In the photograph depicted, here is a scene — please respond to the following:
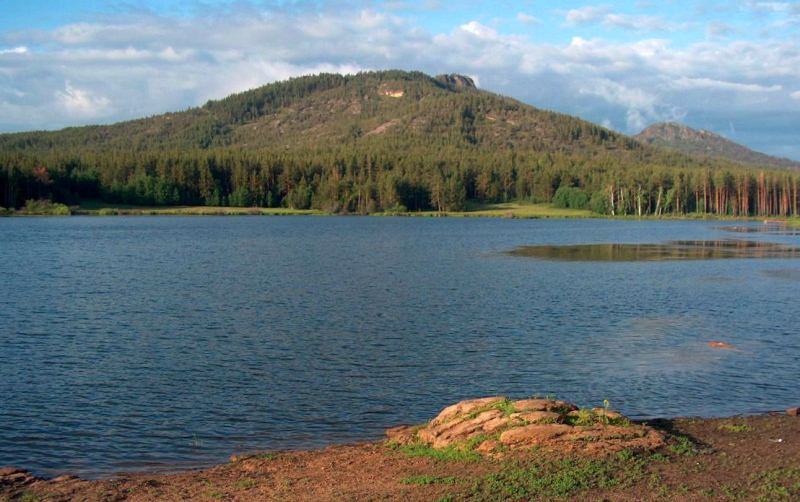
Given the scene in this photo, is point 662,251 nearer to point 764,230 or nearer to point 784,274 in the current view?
point 784,274

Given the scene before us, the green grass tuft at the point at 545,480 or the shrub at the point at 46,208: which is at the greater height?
the shrub at the point at 46,208

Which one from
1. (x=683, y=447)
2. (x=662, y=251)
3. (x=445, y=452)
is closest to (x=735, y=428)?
(x=683, y=447)

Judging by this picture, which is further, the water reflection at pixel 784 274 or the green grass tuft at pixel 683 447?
the water reflection at pixel 784 274

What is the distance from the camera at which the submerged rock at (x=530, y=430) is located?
52.4 ft

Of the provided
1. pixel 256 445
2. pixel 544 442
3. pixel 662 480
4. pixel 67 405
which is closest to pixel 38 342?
pixel 67 405

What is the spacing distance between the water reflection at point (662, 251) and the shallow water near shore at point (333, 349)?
44.3ft

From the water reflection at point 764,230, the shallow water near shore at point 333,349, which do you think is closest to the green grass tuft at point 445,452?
→ the shallow water near shore at point 333,349

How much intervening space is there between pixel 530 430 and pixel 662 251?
2854 inches

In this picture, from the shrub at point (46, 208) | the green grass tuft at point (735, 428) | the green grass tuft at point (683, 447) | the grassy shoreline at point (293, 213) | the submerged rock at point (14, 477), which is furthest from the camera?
the grassy shoreline at point (293, 213)

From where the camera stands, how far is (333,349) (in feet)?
98.3

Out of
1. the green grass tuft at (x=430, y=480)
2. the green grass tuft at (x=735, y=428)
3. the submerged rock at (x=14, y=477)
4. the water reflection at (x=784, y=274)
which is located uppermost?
the green grass tuft at (x=430, y=480)

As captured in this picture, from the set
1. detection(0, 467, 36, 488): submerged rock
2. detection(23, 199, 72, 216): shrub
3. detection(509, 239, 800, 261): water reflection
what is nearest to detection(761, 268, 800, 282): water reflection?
detection(509, 239, 800, 261): water reflection

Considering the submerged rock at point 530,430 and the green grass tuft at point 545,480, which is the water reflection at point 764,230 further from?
the green grass tuft at point 545,480

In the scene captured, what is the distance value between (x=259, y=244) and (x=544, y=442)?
2897 inches
